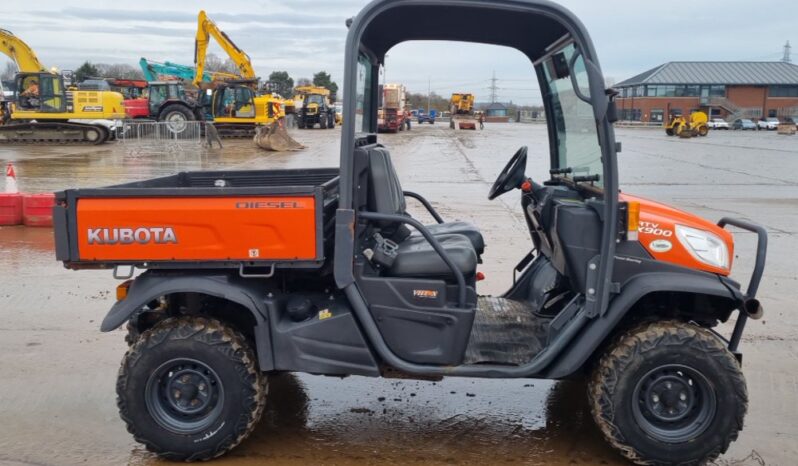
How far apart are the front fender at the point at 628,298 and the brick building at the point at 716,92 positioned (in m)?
80.4

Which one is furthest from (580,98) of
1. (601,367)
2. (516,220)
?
(516,220)

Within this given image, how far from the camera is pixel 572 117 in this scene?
428 cm

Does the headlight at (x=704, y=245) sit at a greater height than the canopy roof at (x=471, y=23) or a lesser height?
lesser

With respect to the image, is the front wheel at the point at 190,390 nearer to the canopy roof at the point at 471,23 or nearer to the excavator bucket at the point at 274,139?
the canopy roof at the point at 471,23

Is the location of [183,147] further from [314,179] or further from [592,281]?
[592,281]

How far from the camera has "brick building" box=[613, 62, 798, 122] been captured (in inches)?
3167

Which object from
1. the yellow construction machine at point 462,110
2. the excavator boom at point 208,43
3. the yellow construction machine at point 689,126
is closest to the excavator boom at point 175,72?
the excavator boom at point 208,43

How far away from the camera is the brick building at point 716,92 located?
8044cm

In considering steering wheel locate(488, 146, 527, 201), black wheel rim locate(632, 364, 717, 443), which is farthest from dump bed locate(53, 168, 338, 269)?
black wheel rim locate(632, 364, 717, 443)

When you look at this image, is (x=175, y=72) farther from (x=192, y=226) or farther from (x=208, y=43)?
(x=192, y=226)

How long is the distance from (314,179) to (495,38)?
5.45 ft

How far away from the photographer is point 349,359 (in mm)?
3703

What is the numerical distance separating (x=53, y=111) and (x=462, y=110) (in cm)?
3250

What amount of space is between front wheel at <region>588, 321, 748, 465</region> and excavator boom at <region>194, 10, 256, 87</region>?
101 ft
